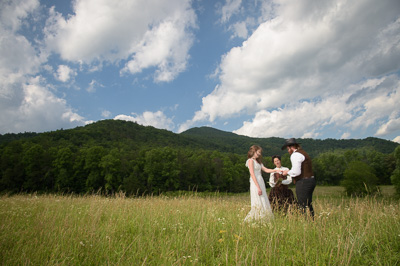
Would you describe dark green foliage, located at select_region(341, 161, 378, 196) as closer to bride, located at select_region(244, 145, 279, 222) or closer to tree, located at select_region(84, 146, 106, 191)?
bride, located at select_region(244, 145, 279, 222)

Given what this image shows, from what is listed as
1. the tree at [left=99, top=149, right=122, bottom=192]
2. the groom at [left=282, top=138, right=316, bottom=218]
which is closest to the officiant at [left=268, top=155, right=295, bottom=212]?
the groom at [left=282, top=138, right=316, bottom=218]

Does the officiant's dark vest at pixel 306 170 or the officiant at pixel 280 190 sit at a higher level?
the officiant's dark vest at pixel 306 170

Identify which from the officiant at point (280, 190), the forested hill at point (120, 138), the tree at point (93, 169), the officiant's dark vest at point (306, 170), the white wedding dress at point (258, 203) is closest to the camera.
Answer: the white wedding dress at point (258, 203)

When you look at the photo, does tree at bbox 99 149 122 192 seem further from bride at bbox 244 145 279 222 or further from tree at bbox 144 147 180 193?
bride at bbox 244 145 279 222

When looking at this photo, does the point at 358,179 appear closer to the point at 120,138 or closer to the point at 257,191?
the point at 257,191

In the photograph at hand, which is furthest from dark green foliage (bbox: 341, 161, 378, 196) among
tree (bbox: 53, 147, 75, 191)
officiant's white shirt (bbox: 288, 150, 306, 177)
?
tree (bbox: 53, 147, 75, 191)

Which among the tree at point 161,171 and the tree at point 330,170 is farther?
the tree at point 330,170

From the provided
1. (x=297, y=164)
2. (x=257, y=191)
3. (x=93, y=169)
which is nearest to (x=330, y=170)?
(x=93, y=169)

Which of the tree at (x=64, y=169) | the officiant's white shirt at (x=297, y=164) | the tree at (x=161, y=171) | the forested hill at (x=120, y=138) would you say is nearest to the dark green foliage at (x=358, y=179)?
the tree at (x=161, y=171)

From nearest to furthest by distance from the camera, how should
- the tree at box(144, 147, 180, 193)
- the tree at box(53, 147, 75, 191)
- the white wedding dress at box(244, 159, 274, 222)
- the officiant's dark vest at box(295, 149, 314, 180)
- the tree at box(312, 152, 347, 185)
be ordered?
the white wedding dress at box(244, 159, 274, 222), the officiant's dark vest at box(295, 149, 314, 180), the tree at box(53, 147, 75, 191), the tree at box(144, 147, 180, 193), the tree at box(312, 152, 347, 185)

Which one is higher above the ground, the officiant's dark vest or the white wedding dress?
the officiant's dark vest

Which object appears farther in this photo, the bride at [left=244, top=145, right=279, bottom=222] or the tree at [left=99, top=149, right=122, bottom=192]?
the tree at [left=99, top=149, right=122, bottom=192]

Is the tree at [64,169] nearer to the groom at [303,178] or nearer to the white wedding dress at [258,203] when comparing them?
the white wedding dress at [258,203]

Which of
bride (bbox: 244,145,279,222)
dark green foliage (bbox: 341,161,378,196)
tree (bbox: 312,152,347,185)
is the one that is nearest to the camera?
bride (bbox: 244,145,279,222)
